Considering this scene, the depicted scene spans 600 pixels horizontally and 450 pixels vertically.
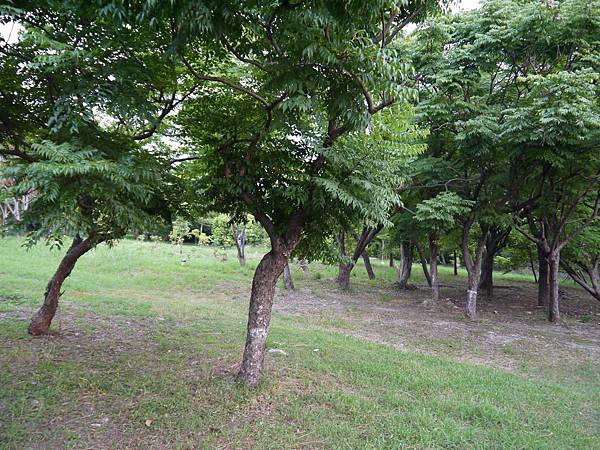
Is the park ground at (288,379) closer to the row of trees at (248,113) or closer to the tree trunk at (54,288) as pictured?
the tree trunk at (54,288)

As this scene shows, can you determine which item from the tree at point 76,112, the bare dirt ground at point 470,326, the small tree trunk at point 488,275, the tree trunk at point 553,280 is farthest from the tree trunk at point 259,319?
the small tree trunk at point 488,275

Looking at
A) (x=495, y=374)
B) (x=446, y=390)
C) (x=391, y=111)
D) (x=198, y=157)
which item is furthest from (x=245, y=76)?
(x=495, y=374)

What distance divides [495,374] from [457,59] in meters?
6.98

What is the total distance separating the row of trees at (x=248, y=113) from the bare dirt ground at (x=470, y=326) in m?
4.23

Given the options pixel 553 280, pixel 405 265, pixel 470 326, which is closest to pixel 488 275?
pixel 405 265

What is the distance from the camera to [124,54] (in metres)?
4.18

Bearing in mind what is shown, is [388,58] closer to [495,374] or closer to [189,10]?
[189,10]

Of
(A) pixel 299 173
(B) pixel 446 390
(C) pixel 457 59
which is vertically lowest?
(B) pixel 446 390

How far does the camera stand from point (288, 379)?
215 inches

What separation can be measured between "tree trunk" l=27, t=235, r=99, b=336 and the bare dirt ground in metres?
5.98

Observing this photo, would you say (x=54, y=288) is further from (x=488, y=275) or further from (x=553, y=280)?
(x=488, y=275)

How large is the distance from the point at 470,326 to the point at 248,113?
28.5ft

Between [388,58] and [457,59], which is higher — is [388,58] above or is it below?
below

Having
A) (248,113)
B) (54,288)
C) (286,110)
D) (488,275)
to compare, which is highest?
(248,113)
